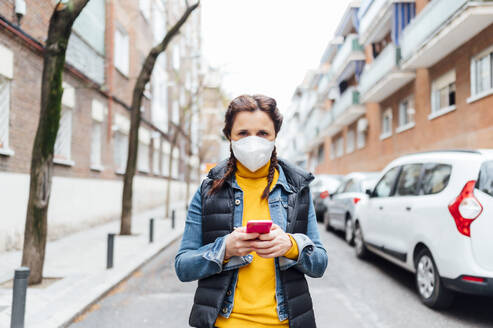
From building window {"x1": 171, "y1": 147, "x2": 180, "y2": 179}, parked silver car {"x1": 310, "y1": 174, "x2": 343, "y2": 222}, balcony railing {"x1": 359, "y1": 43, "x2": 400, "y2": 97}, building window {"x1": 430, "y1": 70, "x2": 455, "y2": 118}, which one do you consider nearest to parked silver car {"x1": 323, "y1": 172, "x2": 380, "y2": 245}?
parked silver car {"x1": 310, "y1": 174, "x2": 343, "y2": 222}

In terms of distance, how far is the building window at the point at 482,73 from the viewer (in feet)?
42.7

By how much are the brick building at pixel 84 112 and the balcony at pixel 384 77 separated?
8037 mm

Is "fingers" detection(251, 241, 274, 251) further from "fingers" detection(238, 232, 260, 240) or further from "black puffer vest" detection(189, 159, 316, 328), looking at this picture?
"black puffer vest" detection(189, 159, 316, 328)

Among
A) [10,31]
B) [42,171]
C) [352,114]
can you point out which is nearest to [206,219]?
[42,171]

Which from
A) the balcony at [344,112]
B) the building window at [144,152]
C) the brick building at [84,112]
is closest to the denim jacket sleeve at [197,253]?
the brick building at [84,112]

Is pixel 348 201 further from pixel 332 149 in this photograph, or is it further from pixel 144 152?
pixel 332 149

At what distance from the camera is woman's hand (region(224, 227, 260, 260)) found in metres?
1.65

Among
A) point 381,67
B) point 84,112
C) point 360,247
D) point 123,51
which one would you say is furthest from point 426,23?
point 123,51

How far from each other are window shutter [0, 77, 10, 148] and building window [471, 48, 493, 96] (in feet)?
39.7

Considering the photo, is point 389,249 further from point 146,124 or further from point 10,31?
point 146,124

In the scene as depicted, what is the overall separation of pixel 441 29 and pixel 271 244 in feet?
46.8

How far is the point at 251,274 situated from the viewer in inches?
74.0

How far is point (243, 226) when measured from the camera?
1.90m

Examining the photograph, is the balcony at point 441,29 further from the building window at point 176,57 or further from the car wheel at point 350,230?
the building window at point 176,57
